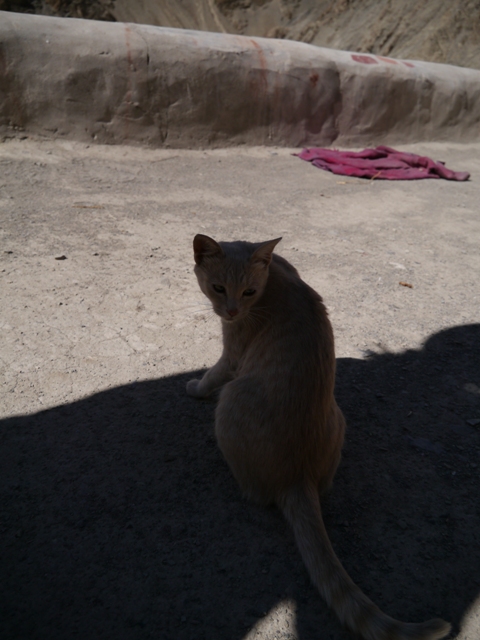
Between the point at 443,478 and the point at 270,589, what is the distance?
1.01m

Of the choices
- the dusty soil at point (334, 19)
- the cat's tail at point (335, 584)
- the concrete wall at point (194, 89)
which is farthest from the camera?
the dusty soil at point (334, 19)

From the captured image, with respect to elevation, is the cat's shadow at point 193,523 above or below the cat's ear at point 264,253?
below

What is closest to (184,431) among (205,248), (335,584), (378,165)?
(205,248)

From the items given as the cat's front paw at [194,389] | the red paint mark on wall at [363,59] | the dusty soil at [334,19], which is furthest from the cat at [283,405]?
the dusty soil at [334,19]

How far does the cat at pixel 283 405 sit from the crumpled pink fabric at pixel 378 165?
195 inches

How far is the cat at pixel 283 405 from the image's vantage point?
6.21 feet

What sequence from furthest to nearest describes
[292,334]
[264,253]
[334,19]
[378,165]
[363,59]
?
[334,19] < [363,59] < [378,165] < [264,253] < [292,334]

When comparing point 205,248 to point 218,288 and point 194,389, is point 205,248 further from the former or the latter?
point 194,389

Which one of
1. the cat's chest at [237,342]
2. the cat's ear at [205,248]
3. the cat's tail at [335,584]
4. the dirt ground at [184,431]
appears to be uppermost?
the cat's ear at [205,248]

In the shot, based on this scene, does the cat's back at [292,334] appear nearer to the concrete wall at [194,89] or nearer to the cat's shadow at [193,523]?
the cat's shadow at [193,523]

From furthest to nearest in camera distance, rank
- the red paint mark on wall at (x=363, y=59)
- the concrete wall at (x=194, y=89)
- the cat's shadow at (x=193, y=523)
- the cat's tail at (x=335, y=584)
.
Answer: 1. the red paint mark on wall at (x=363, y=59)
2. the concrete wall at (x=194, y=89)
3. the cat's shadow at (x=193, y=523)
4. the cat's tail at (x=335, y=584)

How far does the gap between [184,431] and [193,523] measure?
56cm

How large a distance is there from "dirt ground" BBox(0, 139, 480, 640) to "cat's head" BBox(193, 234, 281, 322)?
0.64m

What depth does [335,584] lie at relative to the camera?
5.41 ft
